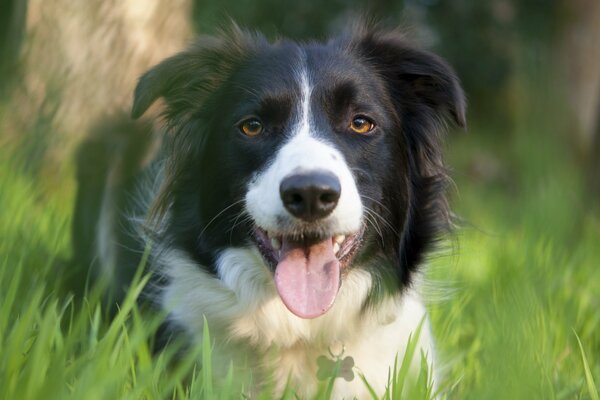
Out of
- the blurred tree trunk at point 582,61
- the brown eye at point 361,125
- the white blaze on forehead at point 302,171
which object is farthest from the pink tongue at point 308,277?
the blurred tree trunk at point 582,61

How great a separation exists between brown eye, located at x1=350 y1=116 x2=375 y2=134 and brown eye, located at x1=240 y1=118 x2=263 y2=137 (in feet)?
1.19

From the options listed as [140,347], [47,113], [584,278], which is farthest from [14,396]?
[584,278]

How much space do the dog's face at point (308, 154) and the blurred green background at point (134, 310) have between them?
23 centimetres

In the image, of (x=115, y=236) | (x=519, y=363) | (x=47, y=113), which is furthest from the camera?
(x=115, y=236)

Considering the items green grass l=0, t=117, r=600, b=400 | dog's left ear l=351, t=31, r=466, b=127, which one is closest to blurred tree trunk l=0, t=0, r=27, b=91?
green grass l=0, t=117, r=600, b=400

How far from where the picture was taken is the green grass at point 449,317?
1739 mm

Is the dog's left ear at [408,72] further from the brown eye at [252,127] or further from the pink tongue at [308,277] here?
the pink tongue at [308,277]

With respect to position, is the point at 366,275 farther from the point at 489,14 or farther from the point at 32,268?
the point at 489,14

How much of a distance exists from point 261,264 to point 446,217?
35.5 inches

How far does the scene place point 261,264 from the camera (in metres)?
2.95

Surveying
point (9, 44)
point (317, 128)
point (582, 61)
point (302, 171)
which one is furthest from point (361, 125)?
point (582, 61)

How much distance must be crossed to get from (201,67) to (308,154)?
94 centimetres

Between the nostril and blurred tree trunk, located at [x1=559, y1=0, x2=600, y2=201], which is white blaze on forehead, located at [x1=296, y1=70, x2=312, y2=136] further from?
blurred tree trunk, located at [x1=559, y1=0, x2=600, y2=201]

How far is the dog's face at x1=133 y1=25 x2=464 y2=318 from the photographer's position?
2.63 m
